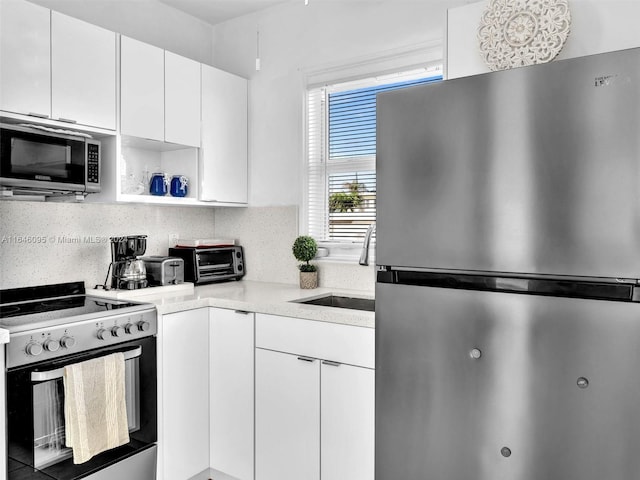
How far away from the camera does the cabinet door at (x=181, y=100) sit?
8.82 feet

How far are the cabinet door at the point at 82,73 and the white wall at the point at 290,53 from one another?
1034mm

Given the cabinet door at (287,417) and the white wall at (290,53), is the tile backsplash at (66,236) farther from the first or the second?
the cabinet door at (287,417)

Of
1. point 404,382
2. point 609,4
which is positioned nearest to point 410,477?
point 404,382

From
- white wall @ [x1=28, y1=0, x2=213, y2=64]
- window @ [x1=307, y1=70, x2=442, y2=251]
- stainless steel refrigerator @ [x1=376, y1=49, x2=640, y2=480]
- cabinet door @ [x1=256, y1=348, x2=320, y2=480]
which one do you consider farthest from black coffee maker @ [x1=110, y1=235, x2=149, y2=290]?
stainless steel refrigerator @ [x1=376, y1=49, x2=640, y2=480]

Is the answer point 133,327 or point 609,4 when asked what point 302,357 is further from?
point 609,4

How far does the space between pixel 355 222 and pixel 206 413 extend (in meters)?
1.32

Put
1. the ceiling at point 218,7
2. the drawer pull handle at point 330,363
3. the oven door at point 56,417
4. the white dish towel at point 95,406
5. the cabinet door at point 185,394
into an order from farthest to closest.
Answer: the ceiling at point 218,7
the cabinet door at point 185,394
the drawer pull handle at point 330,363
the white dish towel at point 95,406
the oven door at point 56,417

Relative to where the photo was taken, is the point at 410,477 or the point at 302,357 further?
the point at 302,357

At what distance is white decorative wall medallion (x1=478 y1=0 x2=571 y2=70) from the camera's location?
1.60 meters

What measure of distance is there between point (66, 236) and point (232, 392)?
3.91 ft

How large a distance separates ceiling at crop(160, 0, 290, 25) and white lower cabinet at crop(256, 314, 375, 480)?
204 centimetres

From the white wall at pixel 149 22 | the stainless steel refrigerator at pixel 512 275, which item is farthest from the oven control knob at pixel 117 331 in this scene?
the white wall at pixel 149 22

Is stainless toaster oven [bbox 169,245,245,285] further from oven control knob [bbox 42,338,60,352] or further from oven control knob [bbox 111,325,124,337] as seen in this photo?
oven control knob [bbox 42,338,60,352]

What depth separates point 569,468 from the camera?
1.26 m
